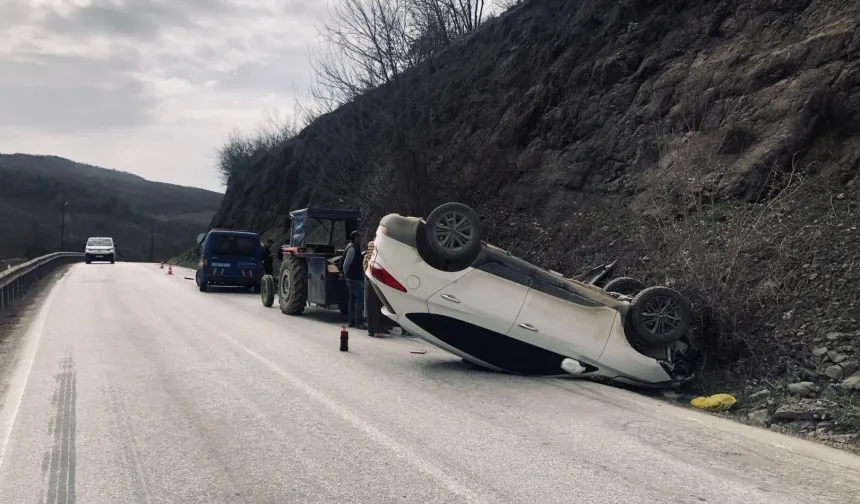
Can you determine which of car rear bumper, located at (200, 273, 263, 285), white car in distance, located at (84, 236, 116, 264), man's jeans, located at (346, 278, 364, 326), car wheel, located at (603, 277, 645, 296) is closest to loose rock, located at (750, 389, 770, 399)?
car wheel, located at (603, 277, 645, 296)

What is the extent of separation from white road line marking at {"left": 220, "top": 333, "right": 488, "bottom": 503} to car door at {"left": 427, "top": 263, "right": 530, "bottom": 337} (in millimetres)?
2056

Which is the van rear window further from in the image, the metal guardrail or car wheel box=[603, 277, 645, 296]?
car wheel box=[603, 277, 645, 296]

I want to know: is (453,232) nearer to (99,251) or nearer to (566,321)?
(566,321)

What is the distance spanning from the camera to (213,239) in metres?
23.9

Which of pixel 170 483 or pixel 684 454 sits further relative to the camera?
pixel 684 454

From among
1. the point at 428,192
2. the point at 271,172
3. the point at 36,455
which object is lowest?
the point at 36,455

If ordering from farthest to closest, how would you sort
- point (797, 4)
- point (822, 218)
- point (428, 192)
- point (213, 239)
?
1. point (213, 239)
2. point (428, 192)
3. point (797, 4)
4. point (822, 218)

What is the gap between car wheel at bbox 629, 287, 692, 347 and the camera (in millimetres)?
8500

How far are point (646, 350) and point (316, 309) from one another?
10.9m

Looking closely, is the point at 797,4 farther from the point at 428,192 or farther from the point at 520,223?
the point at 428,192

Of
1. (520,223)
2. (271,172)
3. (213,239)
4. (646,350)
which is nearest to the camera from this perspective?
(646,350)

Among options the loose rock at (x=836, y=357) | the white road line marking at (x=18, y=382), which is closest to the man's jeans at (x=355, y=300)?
the white road line marking at (x=18, y=382)

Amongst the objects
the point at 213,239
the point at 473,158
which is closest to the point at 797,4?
the point at 473,158

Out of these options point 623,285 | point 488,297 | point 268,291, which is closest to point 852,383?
point 623,285
